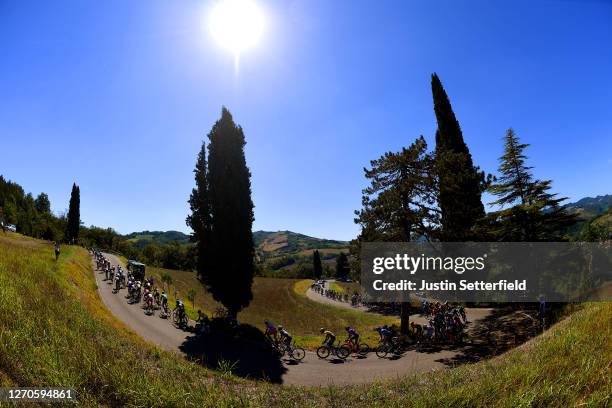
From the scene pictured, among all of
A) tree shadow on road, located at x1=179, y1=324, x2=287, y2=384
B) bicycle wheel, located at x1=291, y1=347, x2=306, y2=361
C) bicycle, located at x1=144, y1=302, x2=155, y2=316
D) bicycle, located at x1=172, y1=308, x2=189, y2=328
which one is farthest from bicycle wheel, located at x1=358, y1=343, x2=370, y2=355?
bicycle, located at x1=144, y1=302, x2=155, y2=316

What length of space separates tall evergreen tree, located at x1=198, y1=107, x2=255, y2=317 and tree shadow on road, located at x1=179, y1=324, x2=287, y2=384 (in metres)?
2.94

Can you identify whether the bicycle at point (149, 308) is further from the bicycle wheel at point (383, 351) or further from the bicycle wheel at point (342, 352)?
the bicycle wheel at point (383, 351)

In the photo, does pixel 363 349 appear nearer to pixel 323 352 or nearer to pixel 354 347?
pixel 354 347

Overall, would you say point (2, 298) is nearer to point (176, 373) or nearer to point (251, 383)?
point (176, 373)

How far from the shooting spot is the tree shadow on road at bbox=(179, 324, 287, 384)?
47.7 feet

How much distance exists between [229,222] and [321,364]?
40.0 feet

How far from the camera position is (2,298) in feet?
23.2

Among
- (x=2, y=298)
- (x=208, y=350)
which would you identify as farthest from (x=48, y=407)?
(x=208, y=350)

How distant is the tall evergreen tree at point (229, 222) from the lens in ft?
77.9

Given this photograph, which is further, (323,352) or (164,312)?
(164,312)

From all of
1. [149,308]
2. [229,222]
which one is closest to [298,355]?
[229,222]

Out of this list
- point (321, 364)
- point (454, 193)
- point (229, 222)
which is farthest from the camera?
point (229, 222)

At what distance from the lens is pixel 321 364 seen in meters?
16.3

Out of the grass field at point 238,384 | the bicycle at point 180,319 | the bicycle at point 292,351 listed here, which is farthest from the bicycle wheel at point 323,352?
the grass field at point 238,384
